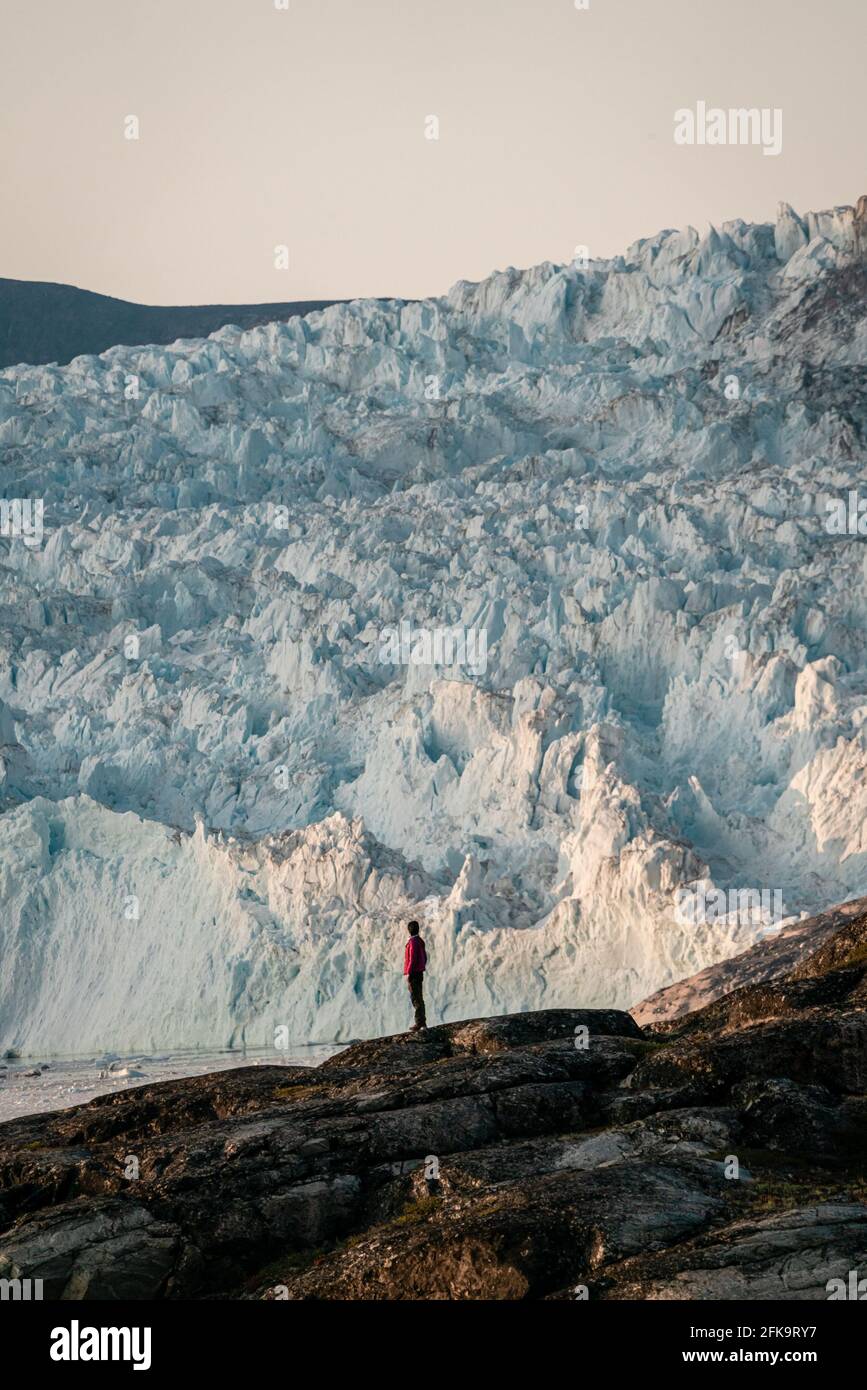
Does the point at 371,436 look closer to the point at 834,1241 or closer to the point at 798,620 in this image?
the point at 798,620

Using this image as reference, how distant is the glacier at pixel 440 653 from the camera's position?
126 ft

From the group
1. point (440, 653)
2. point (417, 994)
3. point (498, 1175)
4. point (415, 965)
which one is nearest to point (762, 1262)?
point (498, 1175)

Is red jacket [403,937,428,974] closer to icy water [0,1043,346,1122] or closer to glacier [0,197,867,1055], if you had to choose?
icy water [0,1043,346,1122]

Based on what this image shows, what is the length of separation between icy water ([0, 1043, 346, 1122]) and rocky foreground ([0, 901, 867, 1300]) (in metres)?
19.5

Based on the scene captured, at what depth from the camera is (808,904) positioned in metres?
37.1

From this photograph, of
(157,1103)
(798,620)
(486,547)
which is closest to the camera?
(157,1103)

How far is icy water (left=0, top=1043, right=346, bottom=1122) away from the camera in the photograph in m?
32.4

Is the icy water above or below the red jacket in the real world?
below

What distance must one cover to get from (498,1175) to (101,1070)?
1117 inches

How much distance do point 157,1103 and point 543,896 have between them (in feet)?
86.9

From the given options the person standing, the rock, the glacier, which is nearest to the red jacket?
the person standing

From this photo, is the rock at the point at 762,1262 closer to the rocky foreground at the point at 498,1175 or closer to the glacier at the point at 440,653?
the rocky foreground at the point at 498,1175

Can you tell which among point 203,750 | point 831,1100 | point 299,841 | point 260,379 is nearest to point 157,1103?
point 831,1100

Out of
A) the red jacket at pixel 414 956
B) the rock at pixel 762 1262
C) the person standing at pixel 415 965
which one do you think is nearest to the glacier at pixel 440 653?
the person standing at pixel 415 965
